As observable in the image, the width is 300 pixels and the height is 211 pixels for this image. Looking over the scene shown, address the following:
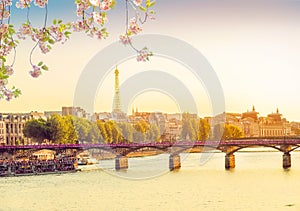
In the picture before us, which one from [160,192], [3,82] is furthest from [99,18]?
[160,192]

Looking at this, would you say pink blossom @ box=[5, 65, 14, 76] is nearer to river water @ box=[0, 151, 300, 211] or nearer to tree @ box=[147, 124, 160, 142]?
river water @ box=[0, 151, 300, 211]

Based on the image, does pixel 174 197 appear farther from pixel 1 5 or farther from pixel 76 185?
pixel 1 5

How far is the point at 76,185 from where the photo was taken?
55.5 feet

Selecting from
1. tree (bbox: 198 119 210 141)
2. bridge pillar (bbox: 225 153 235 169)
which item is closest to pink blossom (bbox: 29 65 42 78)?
bridge pillar (bbox: 225 153 235 169)

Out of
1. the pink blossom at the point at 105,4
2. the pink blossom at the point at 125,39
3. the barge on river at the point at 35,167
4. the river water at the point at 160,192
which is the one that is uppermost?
the pink blossom at the point at 105,4

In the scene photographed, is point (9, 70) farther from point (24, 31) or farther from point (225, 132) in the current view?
point (225, 132)

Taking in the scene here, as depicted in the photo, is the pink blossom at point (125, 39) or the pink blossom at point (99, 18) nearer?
the pink blossom at point (99, 18)

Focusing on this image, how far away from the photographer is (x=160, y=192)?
15.0 meters

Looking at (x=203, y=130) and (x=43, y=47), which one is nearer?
(x=43, y=47)

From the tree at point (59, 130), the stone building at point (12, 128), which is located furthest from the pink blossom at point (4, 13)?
the stone building at point (12, 128)

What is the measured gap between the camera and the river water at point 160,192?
1248 centimetres

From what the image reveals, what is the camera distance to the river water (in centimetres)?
1248

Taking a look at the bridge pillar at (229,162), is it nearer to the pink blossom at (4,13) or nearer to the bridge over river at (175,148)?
the bridge over river at (175,148)

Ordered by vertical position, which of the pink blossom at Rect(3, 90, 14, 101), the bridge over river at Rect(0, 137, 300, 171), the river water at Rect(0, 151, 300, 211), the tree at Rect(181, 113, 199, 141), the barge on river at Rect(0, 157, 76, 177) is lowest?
the river water at Rect(0, 151, 300, 211)
